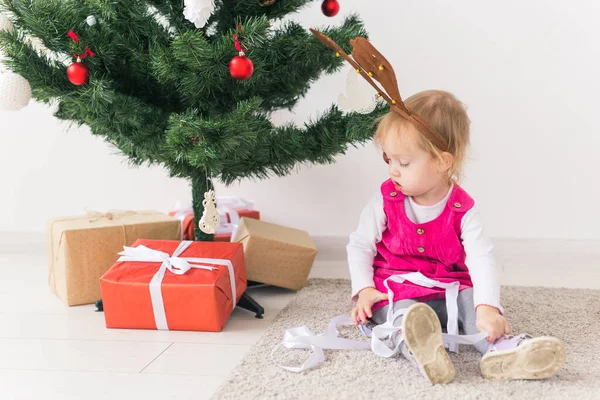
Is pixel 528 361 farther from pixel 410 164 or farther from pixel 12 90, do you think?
pixel 12 90

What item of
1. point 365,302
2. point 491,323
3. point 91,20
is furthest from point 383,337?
point 91,20

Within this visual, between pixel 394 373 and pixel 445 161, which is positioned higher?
pixel 445 161

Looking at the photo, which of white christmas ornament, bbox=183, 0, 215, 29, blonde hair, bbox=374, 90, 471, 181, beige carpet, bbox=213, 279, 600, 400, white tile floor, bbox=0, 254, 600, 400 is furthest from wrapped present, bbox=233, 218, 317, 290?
white christmas ornament, bbox=183, 0, 215, 29

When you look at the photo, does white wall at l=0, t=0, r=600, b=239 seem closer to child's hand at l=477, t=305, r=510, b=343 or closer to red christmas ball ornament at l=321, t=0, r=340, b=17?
red christmas ball ornament at l=321, t=0, r=340, b=17

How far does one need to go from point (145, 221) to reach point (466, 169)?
964 millimetres

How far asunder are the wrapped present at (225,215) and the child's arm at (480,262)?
687mm

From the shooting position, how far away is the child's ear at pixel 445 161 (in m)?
1.27

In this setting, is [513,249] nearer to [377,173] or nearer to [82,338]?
[377,173]

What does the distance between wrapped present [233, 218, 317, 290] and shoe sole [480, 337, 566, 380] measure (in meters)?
0.65

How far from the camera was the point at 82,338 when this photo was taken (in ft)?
4.46

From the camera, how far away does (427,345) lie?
107cm

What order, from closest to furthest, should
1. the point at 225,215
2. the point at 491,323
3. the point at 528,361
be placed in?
the point at 528,361 < the point at 491,323 < the point at 225,215

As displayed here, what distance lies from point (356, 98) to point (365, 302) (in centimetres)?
44

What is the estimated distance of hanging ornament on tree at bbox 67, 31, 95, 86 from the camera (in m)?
1.29
